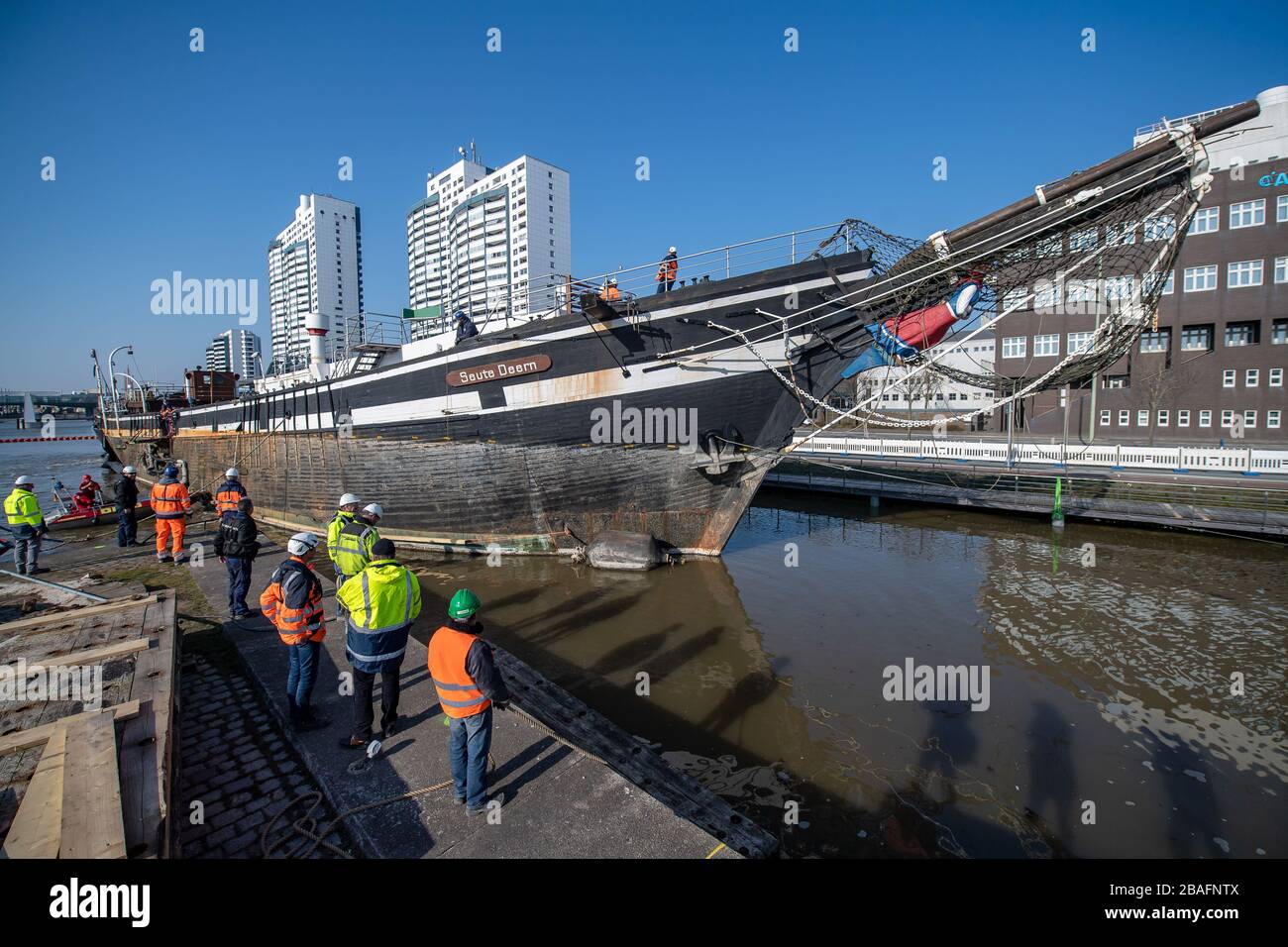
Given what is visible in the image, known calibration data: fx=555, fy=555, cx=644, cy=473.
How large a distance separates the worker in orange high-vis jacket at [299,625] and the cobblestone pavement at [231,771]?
0.99 ft

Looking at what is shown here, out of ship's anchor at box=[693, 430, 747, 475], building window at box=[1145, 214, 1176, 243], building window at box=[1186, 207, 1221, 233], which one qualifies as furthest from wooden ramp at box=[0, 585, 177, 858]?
building window at box=[1186, 207, 1221, 233]

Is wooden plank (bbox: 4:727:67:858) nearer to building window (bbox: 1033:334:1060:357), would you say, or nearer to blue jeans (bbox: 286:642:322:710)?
blue jeans (bbox: 286:642:322:710)

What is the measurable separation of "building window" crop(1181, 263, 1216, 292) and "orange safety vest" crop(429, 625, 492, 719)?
42139 millimetres

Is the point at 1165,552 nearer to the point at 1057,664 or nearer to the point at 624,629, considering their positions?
the point at 1057,664

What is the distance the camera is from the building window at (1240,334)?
97.0ft

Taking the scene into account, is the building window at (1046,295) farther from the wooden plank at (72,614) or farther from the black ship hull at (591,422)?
the wooden plank at (72,614)

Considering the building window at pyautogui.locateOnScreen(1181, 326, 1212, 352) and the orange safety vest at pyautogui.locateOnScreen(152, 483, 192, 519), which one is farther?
the building window at pyautogui.locateOnScreen(1181, 326, 1212, 352)

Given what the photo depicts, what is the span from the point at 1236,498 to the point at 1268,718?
11246mm

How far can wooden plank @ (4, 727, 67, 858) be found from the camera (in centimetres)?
253

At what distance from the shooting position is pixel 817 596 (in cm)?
1023

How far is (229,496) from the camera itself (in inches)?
307
